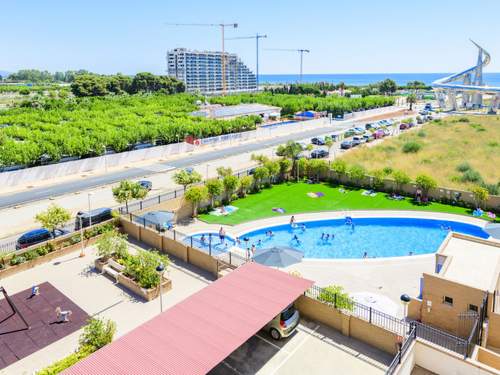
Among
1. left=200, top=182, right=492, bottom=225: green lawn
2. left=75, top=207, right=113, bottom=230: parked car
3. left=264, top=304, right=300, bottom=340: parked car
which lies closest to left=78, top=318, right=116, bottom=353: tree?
left=264, top=304, right=300, bottom=340: parked car

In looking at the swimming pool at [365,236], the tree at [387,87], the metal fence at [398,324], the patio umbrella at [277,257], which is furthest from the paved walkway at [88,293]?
the tree at [387,87]

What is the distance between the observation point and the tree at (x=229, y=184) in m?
36.7

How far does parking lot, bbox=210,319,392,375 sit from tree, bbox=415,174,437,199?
23.2 m

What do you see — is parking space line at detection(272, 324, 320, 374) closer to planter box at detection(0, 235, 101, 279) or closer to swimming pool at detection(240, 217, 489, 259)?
swimming pool at detection(240, 217, 489, 259)

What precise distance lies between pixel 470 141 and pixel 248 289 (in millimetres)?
54699

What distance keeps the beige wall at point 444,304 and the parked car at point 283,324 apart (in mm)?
5983

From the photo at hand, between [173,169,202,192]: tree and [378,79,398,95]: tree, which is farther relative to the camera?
[378,79,398,95]: tree

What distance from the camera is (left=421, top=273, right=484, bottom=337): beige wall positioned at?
54.9ft

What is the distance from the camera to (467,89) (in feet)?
349

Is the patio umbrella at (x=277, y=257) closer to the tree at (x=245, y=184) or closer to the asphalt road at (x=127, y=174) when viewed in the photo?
the tree at (x=245, y=184)

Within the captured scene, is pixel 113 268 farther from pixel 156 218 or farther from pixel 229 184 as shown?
pixel 229 184

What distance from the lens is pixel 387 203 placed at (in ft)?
122

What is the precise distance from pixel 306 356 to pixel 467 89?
110 m

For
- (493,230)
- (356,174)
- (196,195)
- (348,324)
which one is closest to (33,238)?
(196,195)
